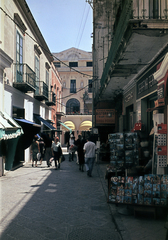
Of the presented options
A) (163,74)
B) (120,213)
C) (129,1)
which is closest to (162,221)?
(120,213)

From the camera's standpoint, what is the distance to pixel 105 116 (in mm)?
16078

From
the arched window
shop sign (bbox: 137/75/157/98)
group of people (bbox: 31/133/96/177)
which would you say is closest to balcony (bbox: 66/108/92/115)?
the arched window

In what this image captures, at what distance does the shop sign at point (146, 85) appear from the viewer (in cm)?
780

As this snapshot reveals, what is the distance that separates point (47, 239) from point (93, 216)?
145 cm

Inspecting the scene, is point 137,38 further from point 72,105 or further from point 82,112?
point 72,105

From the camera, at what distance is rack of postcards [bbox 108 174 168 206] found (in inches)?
200

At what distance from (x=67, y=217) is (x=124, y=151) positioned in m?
2.04

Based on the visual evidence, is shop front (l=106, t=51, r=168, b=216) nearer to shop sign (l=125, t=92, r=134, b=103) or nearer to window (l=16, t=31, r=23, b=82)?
shop sign (l=125, t=92, r=134, b=103)

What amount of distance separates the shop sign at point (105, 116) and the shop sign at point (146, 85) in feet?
20.1

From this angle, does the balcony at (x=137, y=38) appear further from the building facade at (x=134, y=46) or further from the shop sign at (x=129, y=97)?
the shop sign at (x=129, y=97)

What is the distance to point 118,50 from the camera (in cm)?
696

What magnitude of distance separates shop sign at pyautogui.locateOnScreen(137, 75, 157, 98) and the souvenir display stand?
7.35ft

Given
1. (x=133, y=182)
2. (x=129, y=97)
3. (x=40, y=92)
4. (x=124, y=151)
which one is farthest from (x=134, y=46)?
(x=40, y=92)

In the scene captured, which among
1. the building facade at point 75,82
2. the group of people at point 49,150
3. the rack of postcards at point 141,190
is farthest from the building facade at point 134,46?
the building facade at point 75,82
